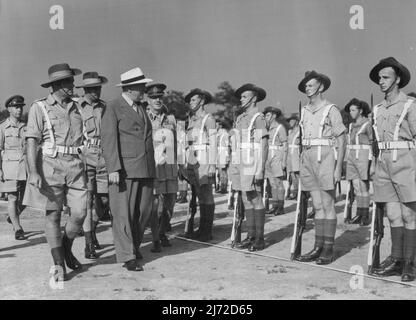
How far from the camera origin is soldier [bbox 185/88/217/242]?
28.4 ft

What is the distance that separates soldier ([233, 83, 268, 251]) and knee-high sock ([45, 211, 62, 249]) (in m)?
2.84

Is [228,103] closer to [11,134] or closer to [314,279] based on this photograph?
[11,134]

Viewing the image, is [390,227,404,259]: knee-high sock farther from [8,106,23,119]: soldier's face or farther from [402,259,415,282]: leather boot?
[8,106,23,119]: soldier's face

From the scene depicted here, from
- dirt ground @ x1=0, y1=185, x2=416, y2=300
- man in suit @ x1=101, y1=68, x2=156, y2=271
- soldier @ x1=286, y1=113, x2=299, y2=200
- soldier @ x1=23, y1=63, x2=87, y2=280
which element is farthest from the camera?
soldier @ x1=286, y1=113, x2=299, y2=200

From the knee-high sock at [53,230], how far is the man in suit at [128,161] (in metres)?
0.74

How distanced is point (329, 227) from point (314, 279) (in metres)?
1.13

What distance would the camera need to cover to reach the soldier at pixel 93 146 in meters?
7.74

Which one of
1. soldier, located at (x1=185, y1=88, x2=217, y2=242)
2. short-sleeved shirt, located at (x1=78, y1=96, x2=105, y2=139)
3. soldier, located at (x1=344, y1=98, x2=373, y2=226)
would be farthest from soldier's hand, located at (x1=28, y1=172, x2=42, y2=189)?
soldier, located at (x1=344, y1=98, x2=373, y2=226)

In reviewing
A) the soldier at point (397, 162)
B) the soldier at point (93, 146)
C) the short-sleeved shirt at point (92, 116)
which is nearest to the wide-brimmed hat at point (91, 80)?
the soldier at point (93, 146)

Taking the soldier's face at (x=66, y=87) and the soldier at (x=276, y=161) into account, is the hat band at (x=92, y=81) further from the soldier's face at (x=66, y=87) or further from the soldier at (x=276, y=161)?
the soldier at (x=276, y=161)

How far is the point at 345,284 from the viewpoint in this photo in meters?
5.82
